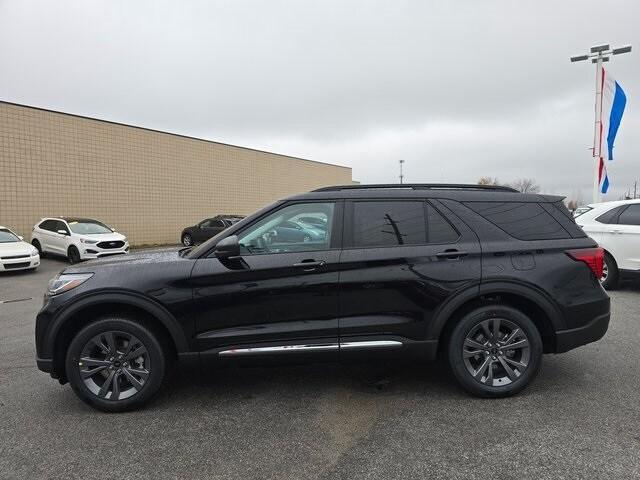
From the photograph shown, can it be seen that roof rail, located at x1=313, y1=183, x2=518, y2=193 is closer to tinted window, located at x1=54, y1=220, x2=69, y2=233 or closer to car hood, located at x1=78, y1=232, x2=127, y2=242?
car hood, located at x1=78, y1=232, x2=127, y2=242

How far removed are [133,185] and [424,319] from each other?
2020 centimetres

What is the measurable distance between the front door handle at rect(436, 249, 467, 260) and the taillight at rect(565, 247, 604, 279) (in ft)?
3.11

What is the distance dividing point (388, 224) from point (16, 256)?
477 inches

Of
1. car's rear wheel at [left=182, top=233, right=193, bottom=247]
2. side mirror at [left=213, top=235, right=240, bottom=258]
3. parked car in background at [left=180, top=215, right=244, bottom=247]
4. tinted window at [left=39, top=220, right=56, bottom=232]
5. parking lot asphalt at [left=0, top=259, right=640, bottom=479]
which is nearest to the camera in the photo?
parking lot asphalt at [left=0, top=259, right=640, bottom=479]

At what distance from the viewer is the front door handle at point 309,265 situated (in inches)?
135

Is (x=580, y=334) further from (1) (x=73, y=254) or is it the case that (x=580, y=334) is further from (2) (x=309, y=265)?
(1) (x=73, y=254)

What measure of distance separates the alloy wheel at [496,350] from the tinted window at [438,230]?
0.76 meters

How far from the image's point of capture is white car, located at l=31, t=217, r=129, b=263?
13.6m

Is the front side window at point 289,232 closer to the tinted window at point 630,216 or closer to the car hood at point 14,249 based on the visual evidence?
the tinted window at point 630,216

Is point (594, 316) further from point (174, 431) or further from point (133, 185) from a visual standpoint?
point (133, 185)

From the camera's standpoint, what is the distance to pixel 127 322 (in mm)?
3406

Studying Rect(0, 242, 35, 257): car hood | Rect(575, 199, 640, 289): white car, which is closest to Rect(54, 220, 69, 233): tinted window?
Rect(0, 242, 35, 257): car hood

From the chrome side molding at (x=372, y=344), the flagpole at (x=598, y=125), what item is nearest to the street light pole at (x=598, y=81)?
the flagpole at (x=598, y=125)

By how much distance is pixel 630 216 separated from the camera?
25.2ft
